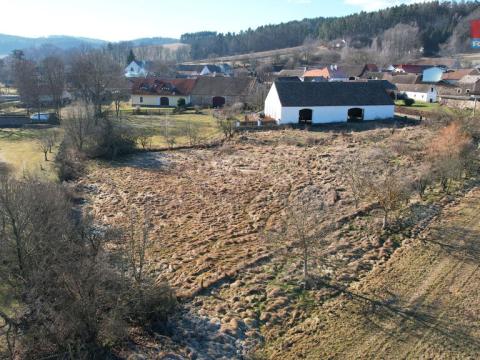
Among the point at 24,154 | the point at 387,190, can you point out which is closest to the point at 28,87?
the point at 24,154

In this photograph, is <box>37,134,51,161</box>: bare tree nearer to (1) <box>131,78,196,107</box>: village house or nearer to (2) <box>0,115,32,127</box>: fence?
(2) <box>0,115,32,127</box>: fence

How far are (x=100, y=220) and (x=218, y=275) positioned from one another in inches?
322

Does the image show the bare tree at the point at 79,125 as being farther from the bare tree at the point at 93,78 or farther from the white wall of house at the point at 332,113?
the white wall of house at the point at 332,113

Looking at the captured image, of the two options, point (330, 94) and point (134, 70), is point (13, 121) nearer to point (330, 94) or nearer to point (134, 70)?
point (330, 94)

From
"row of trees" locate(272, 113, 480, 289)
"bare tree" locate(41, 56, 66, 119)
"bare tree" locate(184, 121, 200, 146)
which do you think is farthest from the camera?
"bare tree" locate(41, 56, 66, 119)

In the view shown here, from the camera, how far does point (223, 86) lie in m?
53.5

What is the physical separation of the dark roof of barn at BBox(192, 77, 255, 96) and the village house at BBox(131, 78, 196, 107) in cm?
123

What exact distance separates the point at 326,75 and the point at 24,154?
4925 cm

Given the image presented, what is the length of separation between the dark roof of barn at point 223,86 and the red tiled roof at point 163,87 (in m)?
1.11

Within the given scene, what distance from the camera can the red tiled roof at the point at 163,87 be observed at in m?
54.3

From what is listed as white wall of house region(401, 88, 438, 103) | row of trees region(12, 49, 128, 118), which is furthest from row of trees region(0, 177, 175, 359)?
white wall of house region(401, 88, 438, 103)

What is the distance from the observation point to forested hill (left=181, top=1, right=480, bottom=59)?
12400 centimetres

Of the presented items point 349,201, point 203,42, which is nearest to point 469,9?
point 203,42

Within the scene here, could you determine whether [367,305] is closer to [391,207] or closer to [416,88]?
[391,207]
